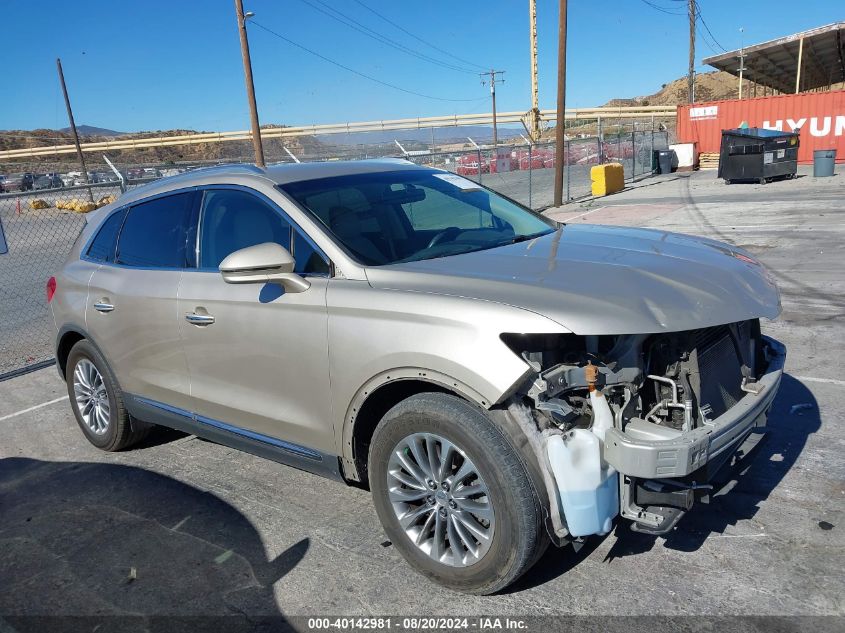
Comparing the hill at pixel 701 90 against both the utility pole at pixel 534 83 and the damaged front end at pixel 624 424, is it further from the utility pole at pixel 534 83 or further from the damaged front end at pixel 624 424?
the damaged front end at pixel 624 424

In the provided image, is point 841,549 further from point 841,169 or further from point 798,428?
point 841,169

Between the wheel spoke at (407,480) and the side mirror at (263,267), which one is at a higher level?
the side mirror at (263,267)

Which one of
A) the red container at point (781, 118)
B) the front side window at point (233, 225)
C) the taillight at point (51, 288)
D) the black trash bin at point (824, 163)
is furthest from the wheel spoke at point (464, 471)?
the red container at point (781, 118)

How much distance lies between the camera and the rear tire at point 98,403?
4828 mm

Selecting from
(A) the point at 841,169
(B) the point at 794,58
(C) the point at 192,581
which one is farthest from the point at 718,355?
(B) the point at 794,58

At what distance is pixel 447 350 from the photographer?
2838 millimetres

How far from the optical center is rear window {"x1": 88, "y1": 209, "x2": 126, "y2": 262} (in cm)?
488

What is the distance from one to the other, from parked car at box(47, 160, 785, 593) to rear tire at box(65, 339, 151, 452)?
35 centimetres

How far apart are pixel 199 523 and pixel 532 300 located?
2314mm

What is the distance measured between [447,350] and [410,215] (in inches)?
55.7

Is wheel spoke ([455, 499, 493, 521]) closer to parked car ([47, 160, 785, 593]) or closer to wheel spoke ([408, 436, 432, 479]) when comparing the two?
parked car ([47, 160, 785, 593])

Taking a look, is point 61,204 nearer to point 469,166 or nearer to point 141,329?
point 469,166

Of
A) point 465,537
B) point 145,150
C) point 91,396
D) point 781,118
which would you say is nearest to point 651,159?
point 781,118

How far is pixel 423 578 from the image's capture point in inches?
127
